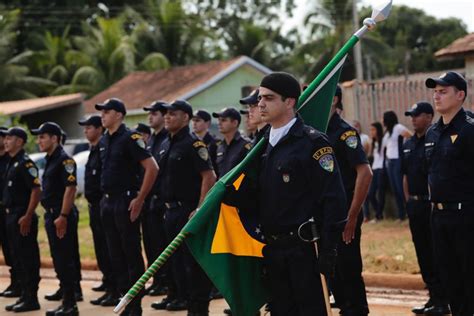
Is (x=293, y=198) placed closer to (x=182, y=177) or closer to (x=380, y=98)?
(x=182, y=177)

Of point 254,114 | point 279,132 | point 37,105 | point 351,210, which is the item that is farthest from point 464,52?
point 37,105

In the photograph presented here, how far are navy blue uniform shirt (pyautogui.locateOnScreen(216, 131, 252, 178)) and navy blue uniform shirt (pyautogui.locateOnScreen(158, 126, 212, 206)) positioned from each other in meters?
0.35

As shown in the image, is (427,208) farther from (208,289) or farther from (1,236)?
(1,236)

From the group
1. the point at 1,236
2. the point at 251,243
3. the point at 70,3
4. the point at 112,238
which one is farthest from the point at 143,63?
the point at 251,243

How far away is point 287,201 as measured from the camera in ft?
17.5

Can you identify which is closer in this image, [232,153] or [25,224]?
[232,153]

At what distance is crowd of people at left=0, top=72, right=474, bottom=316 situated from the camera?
17.5 ft

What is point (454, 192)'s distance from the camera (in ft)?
21.3

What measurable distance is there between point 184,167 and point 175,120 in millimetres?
481

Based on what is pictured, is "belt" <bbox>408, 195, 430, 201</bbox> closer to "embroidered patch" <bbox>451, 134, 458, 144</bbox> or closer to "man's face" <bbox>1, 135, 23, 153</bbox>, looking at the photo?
"embroidered patch" <bbox>451, 134, 458, 144</bbox>

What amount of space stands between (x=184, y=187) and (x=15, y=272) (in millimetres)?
3453

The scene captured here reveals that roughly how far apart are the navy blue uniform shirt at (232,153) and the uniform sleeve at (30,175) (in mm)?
2079

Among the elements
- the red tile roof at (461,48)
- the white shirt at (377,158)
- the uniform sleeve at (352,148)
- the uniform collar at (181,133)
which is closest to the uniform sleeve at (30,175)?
the uniform collar at (181,133)

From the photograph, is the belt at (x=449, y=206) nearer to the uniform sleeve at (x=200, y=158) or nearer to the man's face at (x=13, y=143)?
the uniform sleeve at (x=200, y=158)
